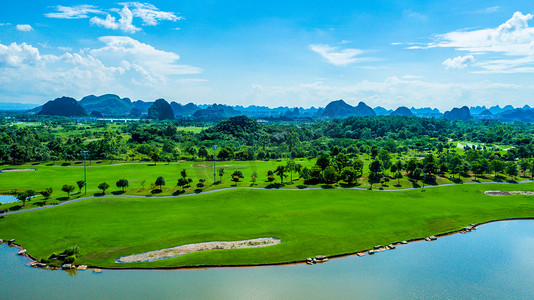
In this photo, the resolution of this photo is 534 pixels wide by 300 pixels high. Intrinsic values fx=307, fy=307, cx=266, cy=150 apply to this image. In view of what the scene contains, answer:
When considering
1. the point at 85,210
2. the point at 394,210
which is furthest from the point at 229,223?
the point at 394,210

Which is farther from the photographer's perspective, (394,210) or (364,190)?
(364,190)

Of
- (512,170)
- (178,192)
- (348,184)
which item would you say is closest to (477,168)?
(512,170)

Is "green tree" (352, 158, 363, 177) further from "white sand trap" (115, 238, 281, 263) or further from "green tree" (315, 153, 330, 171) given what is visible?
"white sand trap" (115, 238, 281, 263)

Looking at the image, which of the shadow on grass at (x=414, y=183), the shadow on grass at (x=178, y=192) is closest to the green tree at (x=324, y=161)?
the shadow on grass at (x=414, y=183)

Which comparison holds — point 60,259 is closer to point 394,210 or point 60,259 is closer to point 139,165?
point 394,210

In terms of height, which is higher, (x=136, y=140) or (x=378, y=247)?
(x=136, y=140)
